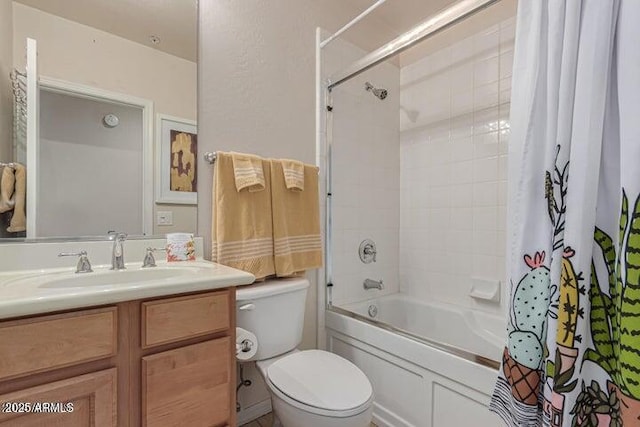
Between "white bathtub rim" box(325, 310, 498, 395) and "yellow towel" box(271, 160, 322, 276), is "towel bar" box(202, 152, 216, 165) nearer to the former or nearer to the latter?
"yellow towel" box(271, 160, 322, 276)

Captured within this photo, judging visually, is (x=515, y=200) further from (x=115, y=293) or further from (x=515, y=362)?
(x=115, y=293)

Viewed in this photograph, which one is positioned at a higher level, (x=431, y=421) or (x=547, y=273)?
(x=547, y=273)

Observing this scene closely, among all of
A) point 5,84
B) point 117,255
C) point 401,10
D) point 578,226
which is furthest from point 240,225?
point 401,10

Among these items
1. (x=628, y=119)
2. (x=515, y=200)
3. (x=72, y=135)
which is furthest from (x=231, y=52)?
(x=628, y=119)

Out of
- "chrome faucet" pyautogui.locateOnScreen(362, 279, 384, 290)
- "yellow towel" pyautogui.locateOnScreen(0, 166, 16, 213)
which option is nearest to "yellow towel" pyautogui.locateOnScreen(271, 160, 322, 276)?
"chrome faucet" pyautogui.locateOnScreen(362, 279, 384, 290)

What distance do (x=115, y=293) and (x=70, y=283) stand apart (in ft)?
1.21

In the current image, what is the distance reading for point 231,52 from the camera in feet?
5.18

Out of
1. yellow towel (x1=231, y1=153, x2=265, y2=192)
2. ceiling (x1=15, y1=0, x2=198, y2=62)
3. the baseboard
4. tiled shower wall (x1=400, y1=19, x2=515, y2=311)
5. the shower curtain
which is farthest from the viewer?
tiled shower wall (x1=400, y1=19, x2=515, y2=311)

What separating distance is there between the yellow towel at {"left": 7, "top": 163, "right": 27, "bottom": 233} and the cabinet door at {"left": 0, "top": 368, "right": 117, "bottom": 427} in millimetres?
643

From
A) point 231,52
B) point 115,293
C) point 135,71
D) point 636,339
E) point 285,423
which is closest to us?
point 636,339

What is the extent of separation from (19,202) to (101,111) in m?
0.43

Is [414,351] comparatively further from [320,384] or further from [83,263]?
[83,263]

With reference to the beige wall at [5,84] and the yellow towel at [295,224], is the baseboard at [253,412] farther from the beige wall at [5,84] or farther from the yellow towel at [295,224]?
the beige wall at [5,84]

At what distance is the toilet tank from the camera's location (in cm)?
135
